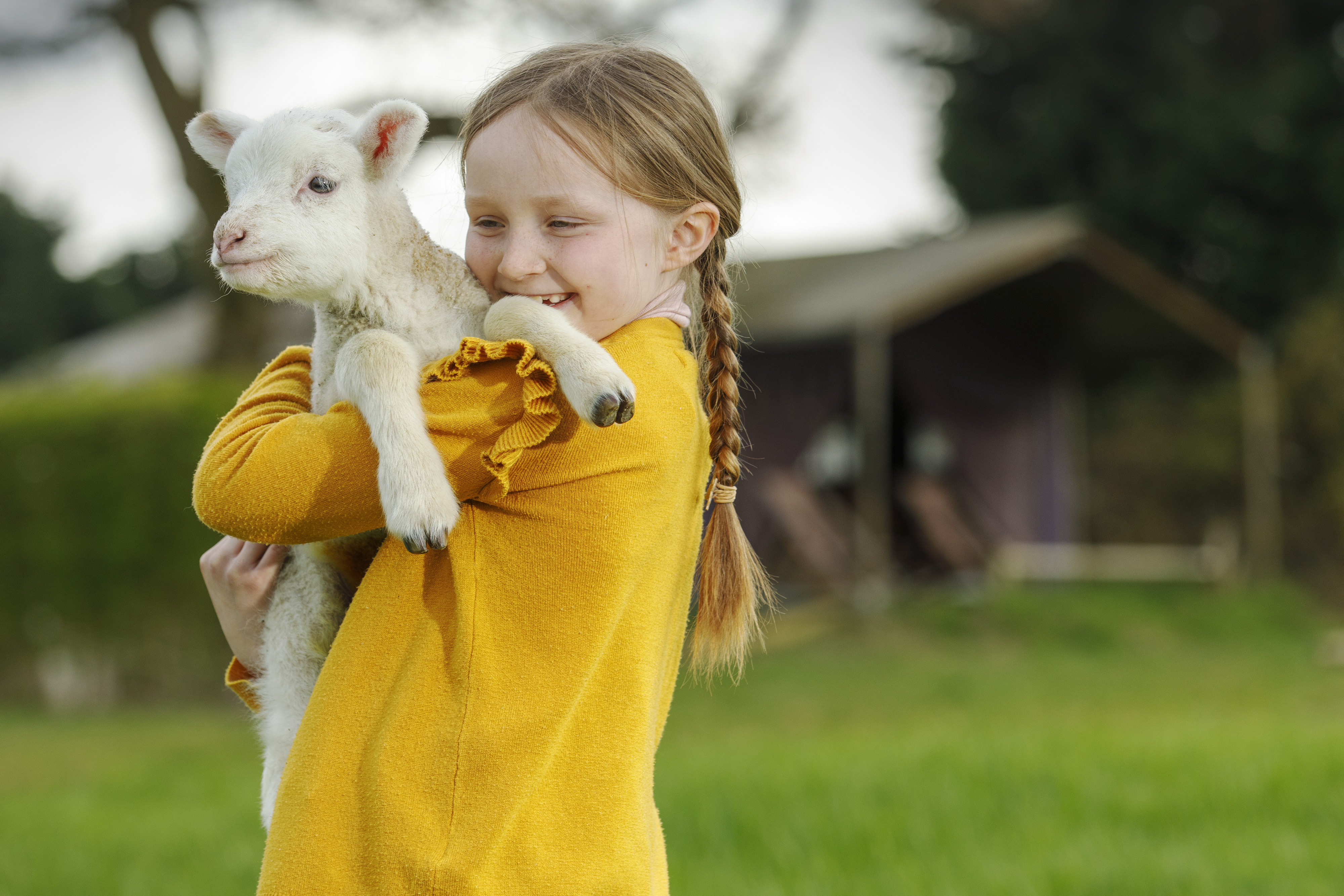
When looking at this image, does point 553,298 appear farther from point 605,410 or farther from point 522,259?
point 605,410

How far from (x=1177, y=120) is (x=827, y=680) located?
1343cm

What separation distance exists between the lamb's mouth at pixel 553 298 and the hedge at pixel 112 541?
730 cm

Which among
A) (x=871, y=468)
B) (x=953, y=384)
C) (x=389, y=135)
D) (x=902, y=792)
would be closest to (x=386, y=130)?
(x=389, y=135)

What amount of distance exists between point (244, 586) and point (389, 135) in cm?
66

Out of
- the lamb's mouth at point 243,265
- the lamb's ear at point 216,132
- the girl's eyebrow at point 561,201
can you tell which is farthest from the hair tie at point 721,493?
the lamb's ear at point 216,132

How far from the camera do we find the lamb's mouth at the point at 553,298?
1.68 m

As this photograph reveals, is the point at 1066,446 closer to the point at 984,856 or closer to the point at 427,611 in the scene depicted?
the point at 984,856

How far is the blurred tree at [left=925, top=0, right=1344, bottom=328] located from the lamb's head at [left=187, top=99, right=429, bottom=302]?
61.4ft

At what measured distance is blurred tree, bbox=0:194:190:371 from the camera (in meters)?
27.7

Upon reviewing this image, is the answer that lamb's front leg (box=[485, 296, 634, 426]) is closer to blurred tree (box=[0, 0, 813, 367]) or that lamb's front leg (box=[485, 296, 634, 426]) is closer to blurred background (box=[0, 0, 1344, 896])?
blurred background (box=[0, 0, 1344, 896])

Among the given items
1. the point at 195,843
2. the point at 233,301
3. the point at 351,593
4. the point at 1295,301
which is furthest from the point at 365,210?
the point at 1295,301

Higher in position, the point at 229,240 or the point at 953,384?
the point at 229,240

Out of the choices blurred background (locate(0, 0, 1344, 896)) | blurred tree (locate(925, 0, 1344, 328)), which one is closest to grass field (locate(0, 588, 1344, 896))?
blurred background (locate(0, 0, 1344, 896))

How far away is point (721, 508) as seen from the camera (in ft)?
6.12
